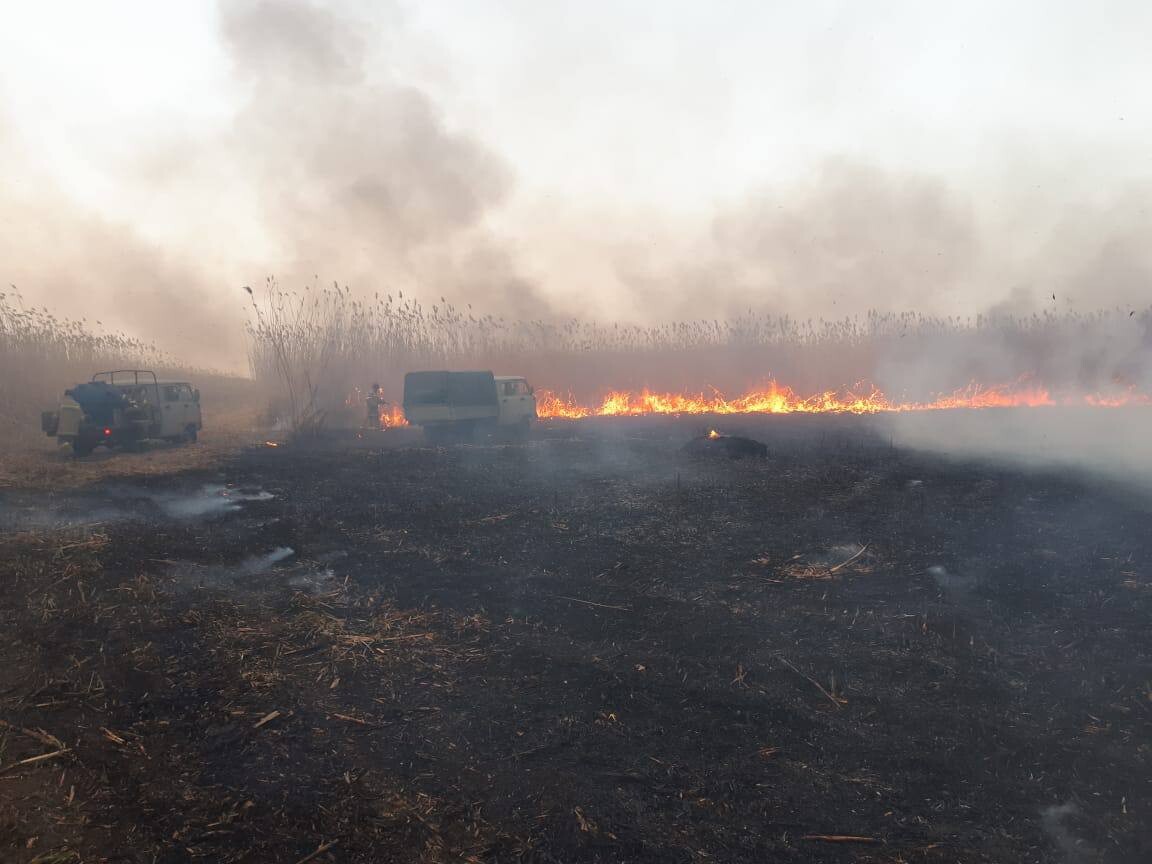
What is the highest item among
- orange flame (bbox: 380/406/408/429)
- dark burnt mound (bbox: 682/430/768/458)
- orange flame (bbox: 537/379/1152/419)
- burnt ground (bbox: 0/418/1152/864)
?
orange flame (bbox: 537/379/1152/419)

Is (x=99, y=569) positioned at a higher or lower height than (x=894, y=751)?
higher

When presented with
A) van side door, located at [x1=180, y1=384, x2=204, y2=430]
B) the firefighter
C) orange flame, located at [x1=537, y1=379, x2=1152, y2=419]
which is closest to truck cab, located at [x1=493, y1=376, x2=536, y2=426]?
the firefighter

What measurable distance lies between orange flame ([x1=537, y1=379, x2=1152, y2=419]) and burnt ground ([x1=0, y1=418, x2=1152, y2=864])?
19.8 m

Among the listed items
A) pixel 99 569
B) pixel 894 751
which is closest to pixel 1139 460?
pixel 894 751

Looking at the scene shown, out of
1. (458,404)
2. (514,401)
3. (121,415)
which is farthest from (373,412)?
(121,415)

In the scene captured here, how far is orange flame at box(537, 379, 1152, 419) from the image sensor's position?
29688 millimetres

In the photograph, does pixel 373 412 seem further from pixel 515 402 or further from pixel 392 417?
pixel 515 402

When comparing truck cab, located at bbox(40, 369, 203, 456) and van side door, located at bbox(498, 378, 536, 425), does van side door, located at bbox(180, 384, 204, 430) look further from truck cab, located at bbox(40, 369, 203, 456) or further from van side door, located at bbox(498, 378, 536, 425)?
van side door, located at bbox(498, 378, 536, 425)

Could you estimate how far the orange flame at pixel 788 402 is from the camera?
29.7 metres

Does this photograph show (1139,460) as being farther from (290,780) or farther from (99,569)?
(99,569)

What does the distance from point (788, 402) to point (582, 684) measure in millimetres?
27528

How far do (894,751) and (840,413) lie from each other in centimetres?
2573

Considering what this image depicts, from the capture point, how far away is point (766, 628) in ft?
21.2

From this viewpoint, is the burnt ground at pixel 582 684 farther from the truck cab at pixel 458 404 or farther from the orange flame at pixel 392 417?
the orange flame at pixel 392 417
